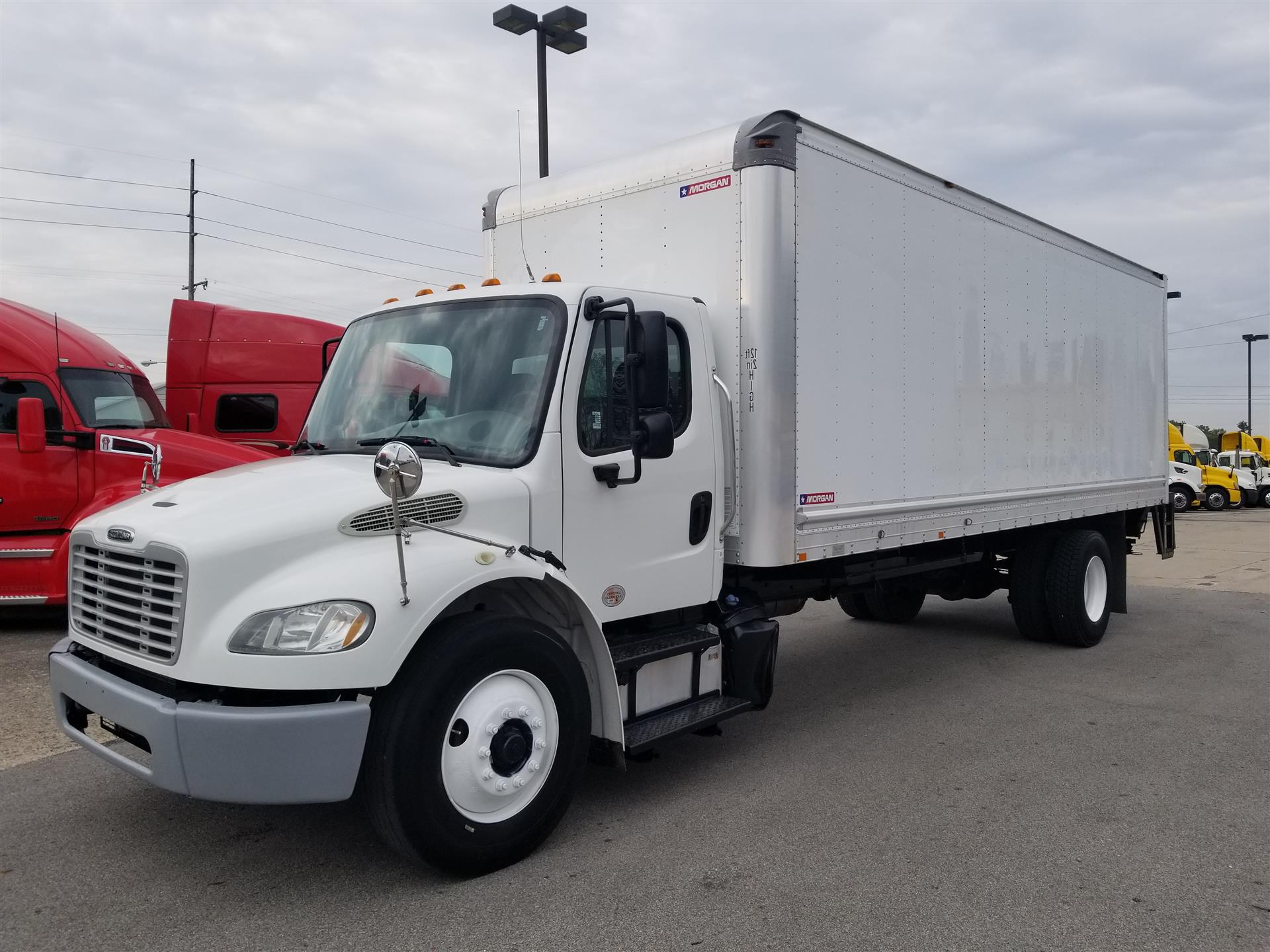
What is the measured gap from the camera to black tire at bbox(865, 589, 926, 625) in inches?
391

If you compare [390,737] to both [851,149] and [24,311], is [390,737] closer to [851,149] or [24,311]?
[851,149]

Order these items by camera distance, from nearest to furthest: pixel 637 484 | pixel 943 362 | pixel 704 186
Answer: pixel 637 484
pixel 704 186
pixel 943 362

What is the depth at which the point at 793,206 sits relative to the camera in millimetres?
5297

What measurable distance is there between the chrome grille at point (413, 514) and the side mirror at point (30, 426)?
7175mm

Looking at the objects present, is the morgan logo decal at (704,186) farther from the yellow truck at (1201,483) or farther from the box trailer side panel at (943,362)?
the yellow truck at (1201,483)

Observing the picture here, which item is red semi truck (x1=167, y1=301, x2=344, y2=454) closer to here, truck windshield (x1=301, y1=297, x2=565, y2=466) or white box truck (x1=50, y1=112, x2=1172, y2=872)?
white box truck (x1=50, y1=112, x2=1172, y2=872)

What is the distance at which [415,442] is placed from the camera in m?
4.49

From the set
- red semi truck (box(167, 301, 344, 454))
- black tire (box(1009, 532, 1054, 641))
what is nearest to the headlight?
black tire (box(1009, 532, 1054, 641))

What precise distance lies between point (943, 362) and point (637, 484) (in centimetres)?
288

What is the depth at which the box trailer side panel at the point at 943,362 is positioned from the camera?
5.54 m

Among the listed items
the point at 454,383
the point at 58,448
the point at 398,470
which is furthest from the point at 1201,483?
the point at 398,470

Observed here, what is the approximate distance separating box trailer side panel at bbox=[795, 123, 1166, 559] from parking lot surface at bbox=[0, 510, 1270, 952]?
1.30 m

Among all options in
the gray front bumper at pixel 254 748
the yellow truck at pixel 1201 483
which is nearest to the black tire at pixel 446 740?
the gray front bumper at pixel 254 748

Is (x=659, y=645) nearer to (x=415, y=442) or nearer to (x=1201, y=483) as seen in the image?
(x=415, y=442)
